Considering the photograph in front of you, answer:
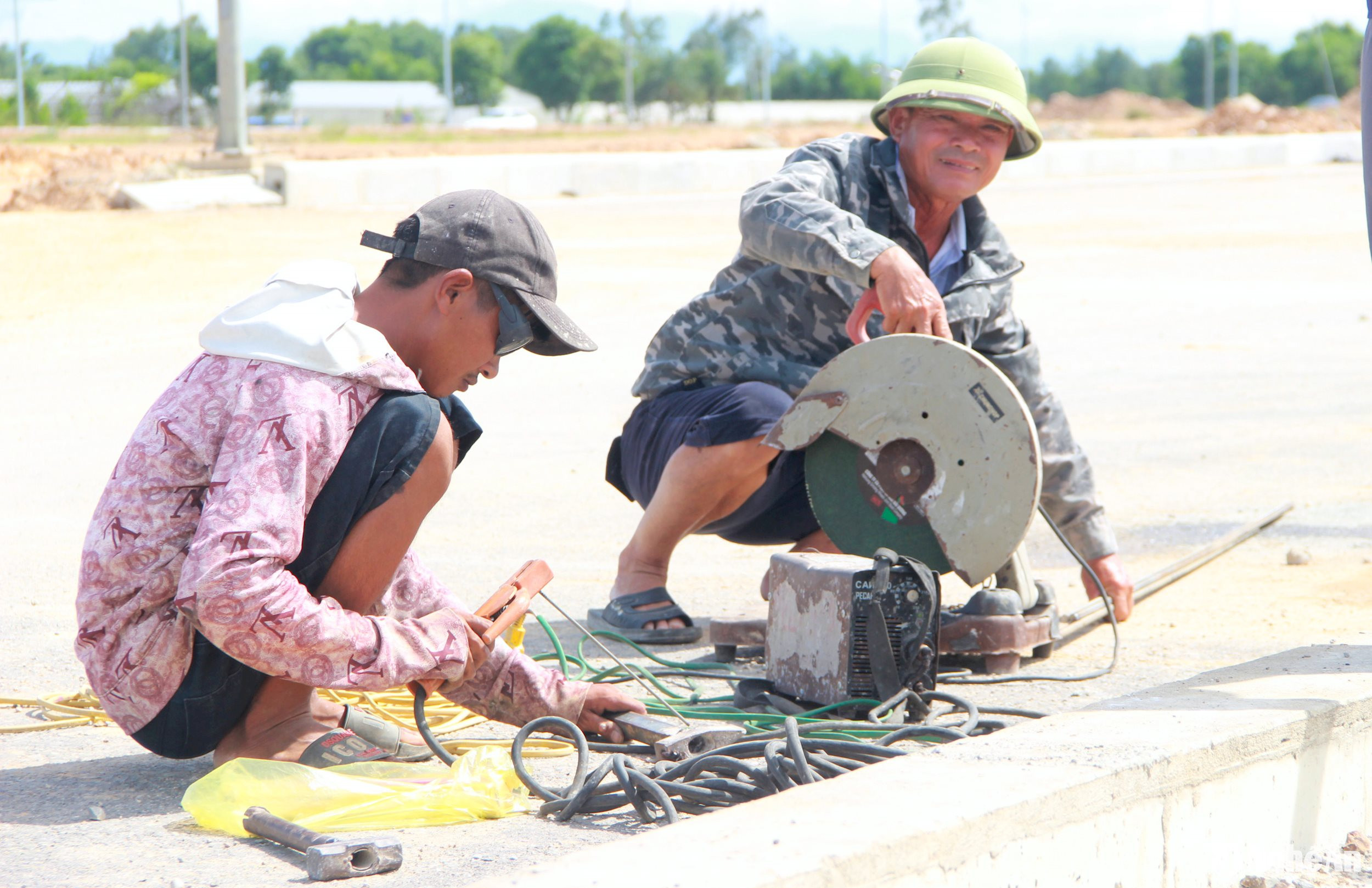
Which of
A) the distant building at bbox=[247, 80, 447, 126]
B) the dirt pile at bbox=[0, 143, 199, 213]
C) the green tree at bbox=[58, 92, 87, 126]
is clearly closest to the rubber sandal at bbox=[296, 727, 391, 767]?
the dirt pile at bbox=[0, 143, 199, 213]

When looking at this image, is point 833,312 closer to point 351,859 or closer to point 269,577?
point 269,577

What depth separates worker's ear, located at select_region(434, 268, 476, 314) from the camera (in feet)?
9.86

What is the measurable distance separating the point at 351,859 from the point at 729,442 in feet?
6.58

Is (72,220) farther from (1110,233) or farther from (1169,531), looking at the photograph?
(1169,531)

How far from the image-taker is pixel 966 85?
4258mm

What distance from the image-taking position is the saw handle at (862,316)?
393 centimetres

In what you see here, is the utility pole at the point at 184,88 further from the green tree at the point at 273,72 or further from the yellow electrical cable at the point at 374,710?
the yellow electrical cable at the point at 374,710

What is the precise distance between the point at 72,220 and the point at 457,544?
1314 centimetres

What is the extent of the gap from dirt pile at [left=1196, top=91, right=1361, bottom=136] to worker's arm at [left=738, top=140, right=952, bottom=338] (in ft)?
152

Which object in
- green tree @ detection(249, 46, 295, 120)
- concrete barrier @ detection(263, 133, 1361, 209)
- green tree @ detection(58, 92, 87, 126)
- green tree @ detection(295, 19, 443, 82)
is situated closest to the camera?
concrete barrier @ detection(263, 133, 1361, 209)

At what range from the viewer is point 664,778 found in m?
2.91

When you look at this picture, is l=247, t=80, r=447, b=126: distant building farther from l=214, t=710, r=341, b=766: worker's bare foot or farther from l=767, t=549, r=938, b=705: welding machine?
l=214, t=710, r=341, b=766: worker's bare foot

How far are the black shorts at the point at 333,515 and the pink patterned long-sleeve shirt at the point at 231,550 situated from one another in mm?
26

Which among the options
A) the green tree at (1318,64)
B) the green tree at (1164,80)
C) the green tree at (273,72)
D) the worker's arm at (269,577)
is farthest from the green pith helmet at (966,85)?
the green tree at (1164,80)
